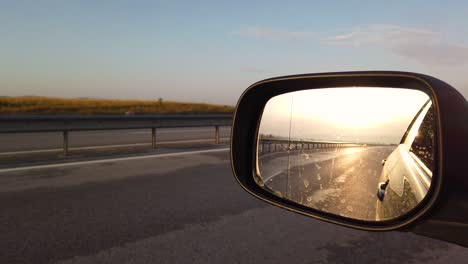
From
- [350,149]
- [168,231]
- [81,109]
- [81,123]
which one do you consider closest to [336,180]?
[350,149]

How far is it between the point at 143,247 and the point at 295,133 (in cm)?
257

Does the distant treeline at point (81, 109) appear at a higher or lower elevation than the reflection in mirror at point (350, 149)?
lower

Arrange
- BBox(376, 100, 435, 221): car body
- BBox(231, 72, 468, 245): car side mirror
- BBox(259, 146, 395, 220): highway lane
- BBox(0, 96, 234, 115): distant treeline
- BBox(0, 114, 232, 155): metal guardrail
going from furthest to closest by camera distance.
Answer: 1. BBox(0, 96, 234, 115): distant treeline
2. BBox(0, 114, 232, 155): metal guardrail
3. BBox(259, 146, 395, 220): highway lane
4. BBox(376, 100, 435, 221): car body
5. BBox(231, 72, 468, 245): car side mirror

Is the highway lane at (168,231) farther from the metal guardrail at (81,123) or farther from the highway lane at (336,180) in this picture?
the metal guardrail at (81,123)

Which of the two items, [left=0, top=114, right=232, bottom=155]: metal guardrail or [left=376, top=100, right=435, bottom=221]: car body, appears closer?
[left=376, top=100, right=435, bottom=221]: car body

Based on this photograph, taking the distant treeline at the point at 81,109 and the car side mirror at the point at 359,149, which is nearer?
the car side mirror at the point at 359,149

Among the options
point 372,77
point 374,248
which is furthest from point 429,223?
point 374,248

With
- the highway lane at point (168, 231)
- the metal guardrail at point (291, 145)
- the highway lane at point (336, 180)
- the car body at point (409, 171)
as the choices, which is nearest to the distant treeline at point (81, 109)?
the highway lane at point (168, 231)

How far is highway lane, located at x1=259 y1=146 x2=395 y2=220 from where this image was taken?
5.58ft

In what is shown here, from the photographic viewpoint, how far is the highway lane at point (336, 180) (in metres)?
1.70

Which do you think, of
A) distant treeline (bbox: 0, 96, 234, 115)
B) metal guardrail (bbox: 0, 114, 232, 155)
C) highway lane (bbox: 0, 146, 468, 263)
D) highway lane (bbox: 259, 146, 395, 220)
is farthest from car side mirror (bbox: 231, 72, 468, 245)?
distant treeline (bbox: 0, 96, 234, 115)

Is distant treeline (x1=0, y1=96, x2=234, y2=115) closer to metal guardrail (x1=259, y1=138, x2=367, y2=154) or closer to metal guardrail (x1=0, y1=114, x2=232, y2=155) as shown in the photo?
metal guardrail (x1=0, y1=114, x2=232, y2=155)

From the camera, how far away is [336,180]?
1878 mm

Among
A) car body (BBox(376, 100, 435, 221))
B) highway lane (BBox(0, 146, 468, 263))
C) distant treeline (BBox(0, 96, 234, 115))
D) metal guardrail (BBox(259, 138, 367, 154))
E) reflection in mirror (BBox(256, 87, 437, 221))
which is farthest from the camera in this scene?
distant treeline (BBox(0, 96, 234, 115))
